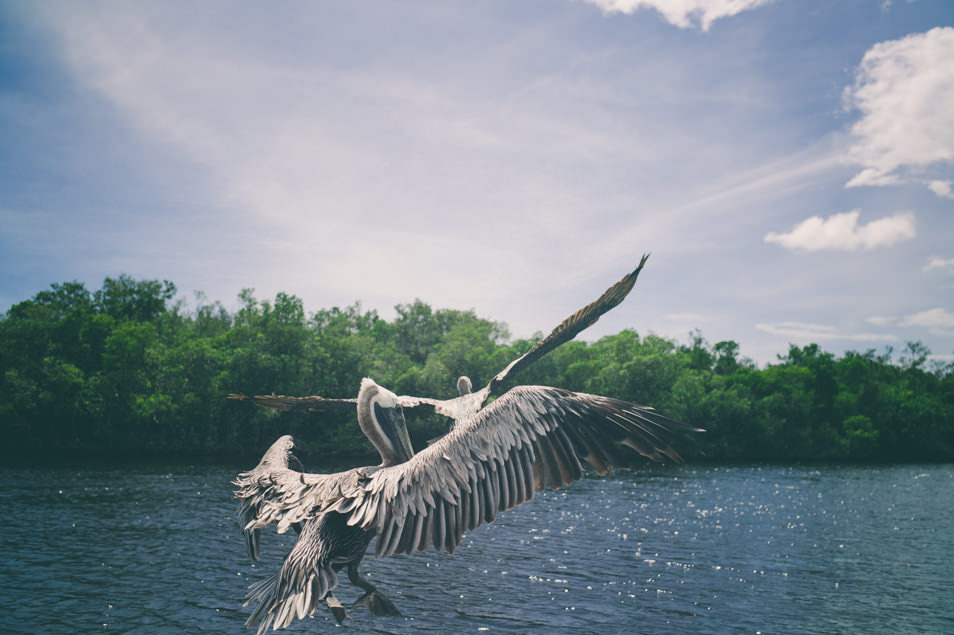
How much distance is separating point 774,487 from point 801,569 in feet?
71.6

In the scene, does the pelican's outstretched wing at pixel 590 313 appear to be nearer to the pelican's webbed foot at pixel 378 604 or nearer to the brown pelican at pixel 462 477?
the brown pelican at pixel 462 477

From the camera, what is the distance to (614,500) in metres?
31.1

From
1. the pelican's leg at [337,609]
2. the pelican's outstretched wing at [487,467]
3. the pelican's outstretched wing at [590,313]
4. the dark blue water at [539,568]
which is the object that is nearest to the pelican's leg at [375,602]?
the pelican's leg at [337,609]

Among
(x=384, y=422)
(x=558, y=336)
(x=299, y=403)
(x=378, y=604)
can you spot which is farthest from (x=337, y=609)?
(x=558, y=336)

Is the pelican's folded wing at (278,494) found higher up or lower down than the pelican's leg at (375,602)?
higher up

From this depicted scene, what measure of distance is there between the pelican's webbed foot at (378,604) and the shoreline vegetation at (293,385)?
35513 millimetres

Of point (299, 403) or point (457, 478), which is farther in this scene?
point (299, 403)

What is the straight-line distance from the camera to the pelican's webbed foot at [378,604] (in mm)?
4500

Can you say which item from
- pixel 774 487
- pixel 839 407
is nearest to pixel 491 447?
pixel 774 487

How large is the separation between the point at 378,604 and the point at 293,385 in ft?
152

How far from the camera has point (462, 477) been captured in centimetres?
460

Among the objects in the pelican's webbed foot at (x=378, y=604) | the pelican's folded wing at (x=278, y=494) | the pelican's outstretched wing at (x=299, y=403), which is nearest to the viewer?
the pelican's webbed foot at (x=378, y=604)

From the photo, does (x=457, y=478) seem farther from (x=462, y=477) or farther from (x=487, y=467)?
(x=487, y=467)

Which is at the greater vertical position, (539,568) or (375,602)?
(375,602)
